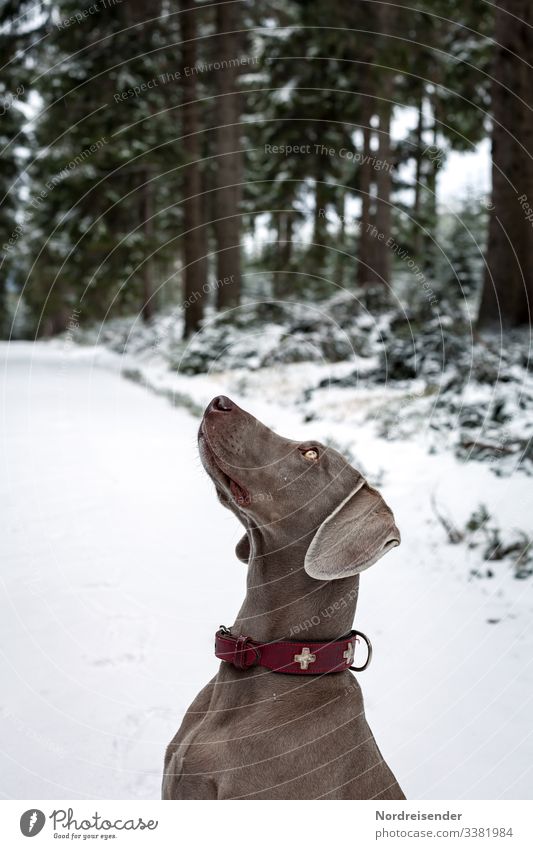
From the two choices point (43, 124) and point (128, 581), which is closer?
point (128, 581)

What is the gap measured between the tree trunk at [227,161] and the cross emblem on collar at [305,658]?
1357 centimetres

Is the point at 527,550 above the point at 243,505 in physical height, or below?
above

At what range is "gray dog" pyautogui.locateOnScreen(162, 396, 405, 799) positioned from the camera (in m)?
2.74

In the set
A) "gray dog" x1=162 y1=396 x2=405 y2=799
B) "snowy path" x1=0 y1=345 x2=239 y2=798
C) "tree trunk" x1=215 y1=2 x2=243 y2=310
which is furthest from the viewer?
"tree trunk" x1=215 y1=2 x2=243 y2=310

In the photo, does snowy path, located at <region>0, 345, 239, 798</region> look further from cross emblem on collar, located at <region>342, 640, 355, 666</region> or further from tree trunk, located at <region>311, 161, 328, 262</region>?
tree trunk, located at <region>311, 161, 328, 262</region>

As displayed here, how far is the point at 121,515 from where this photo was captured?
7.51 m

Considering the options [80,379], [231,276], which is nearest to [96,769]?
[231,276]

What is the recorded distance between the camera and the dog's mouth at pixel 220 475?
9.94ft

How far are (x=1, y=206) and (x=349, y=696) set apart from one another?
1077 inches

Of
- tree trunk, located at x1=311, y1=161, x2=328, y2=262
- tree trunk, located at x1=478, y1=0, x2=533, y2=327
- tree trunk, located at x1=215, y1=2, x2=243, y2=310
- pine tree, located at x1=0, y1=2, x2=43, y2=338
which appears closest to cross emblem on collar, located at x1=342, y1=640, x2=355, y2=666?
pine tree, located at x1=0, y1=2, x2=43, y2=338

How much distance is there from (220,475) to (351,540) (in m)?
0.57

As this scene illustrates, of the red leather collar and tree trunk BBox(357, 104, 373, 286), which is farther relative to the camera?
tree trunk BBox(357, 104, 373, 286)
